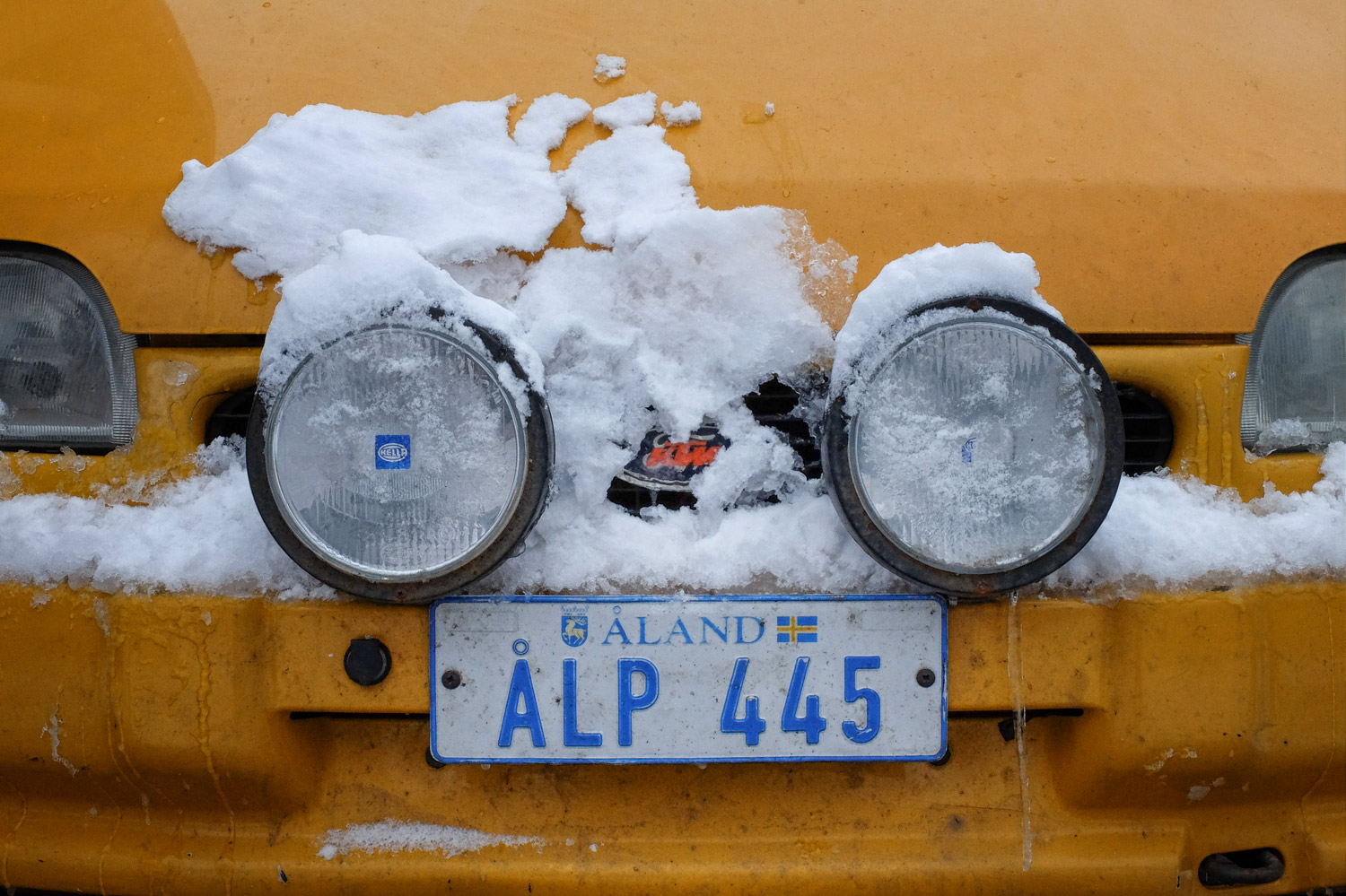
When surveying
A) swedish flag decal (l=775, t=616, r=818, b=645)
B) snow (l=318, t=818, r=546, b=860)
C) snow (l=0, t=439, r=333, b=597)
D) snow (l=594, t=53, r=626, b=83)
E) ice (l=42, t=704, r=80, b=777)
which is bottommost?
snow (l=318, t=818, r=546, b=860)

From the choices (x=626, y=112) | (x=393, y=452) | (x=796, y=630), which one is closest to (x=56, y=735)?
(x=393, y=452)

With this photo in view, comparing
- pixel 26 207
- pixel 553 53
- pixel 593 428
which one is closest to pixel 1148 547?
pixel 593 428

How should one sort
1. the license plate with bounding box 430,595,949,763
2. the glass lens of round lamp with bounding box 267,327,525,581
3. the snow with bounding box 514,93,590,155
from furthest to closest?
the snow with bounding box 514,93,590,155, the license plate with bounding box 430,595,949,763, the glass lens of round lamp with bounding box 267,327,525,581

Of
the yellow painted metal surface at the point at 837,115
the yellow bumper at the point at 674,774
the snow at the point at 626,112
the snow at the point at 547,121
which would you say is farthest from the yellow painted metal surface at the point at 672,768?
the snow at the point at 626,112

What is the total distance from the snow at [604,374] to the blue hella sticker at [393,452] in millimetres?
207

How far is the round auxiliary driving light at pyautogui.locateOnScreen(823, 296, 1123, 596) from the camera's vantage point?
1171 millimetres

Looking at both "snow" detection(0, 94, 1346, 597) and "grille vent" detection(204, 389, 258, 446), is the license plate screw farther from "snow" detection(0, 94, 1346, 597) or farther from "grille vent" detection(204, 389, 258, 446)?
"grille vent" detection(204, 389, 258, 446)

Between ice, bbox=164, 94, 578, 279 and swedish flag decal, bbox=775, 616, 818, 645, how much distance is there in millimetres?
610

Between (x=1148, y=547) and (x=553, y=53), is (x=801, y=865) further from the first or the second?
(x=553, y=53)

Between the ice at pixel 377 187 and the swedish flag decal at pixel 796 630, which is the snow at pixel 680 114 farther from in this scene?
the swedish flag decal at pixel 796 630

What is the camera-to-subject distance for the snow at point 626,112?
1.37m

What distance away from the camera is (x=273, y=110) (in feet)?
4.53

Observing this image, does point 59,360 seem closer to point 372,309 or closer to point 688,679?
point 372,309

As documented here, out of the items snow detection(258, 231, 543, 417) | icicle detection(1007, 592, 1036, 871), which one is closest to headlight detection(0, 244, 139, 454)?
snow detection(258, 231, 543, 417)
